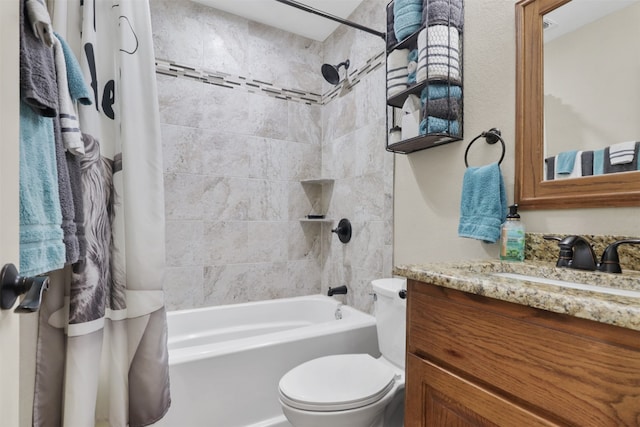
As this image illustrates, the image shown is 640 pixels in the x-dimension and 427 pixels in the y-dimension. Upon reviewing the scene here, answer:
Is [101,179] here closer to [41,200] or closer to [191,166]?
[41,200]

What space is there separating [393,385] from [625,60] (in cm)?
134

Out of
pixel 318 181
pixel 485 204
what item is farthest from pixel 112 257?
pixel 318 181

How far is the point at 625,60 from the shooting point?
880 millimetres

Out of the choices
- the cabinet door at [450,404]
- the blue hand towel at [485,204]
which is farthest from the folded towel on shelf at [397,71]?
the cabinet door at [450,404]

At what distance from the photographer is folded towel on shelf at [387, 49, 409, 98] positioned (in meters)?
1.46

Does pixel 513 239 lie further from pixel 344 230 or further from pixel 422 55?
pixel 344 230

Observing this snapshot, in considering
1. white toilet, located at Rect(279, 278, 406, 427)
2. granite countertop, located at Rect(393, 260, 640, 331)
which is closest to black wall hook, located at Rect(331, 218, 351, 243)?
white toilet, located at Rect(279, 278, 406, 427)

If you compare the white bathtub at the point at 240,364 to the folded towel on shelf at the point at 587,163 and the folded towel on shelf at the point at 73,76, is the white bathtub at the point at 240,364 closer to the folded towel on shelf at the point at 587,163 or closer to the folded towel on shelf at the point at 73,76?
Result: the folded towel on shelf at the point at 73,76

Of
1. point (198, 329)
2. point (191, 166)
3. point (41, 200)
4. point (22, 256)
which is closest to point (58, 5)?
point (41, 200)

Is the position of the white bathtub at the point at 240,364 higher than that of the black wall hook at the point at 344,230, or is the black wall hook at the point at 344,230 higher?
the black wall hook at the point at 344,230

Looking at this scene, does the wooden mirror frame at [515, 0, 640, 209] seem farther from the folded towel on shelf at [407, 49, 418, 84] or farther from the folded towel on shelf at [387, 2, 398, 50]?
the folded towel on shelf at [387, 2, 398, 50]

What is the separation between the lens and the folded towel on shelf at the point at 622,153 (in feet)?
2.83

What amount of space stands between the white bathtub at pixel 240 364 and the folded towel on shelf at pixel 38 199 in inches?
34.6

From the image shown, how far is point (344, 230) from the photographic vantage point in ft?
7.41
